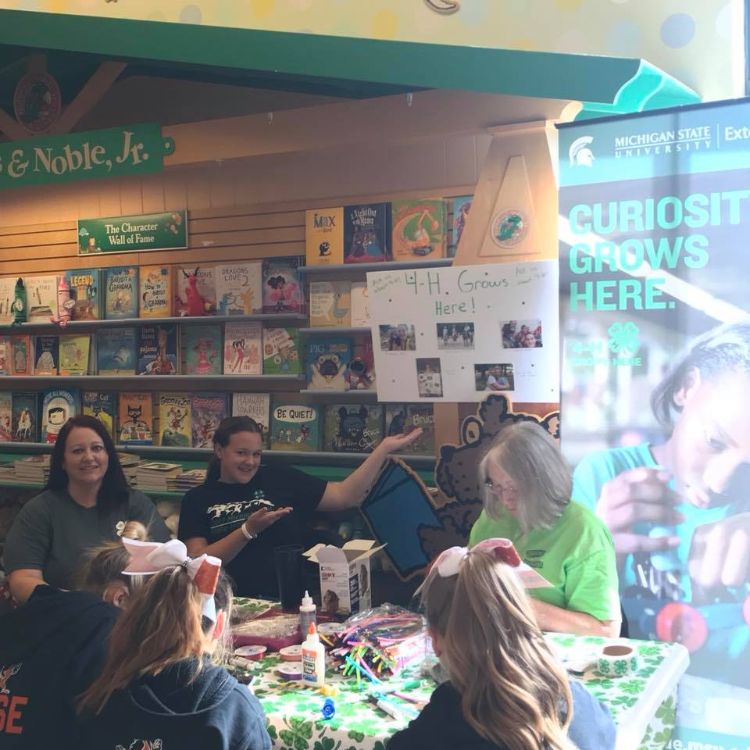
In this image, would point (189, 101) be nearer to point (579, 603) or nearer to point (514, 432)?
point (514, 432)

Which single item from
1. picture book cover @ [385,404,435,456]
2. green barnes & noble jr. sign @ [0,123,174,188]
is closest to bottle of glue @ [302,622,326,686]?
green barnes & noble jr. sign @ [0,123,174,188]

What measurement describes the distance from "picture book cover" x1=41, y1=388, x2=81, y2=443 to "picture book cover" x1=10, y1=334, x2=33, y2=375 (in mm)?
262

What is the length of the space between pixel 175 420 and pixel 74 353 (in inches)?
38.7

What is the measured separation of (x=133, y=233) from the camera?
5832 millimetres

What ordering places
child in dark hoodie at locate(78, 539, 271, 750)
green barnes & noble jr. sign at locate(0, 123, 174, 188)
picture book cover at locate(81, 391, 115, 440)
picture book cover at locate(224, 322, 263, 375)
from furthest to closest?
picture book cover at locate(81, 391, 115, 440) → picture book cover at locate(224, 322, 263, 375) → green barnes & noble jr. sign at locate(0, 123, 174, 188) → child in dark hoodie at locate(78, 539, 271, 750)

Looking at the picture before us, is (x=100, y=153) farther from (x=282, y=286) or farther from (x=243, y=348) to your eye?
(x=243, y=348)

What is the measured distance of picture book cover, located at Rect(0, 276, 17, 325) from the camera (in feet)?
20.2

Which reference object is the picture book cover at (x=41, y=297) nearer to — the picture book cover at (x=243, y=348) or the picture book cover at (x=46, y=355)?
the picture book cover at (x=46, y=355)

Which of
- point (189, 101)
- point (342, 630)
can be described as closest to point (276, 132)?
point (189, 101)

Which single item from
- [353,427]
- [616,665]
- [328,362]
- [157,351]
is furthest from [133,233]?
[616,665]

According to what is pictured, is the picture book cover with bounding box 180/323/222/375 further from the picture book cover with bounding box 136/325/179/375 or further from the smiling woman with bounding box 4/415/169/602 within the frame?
the smiling woman with bounding box 4/415/169/602

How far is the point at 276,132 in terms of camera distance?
4.07m

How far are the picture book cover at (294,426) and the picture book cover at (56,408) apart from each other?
1669mm

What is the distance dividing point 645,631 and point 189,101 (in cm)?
468
